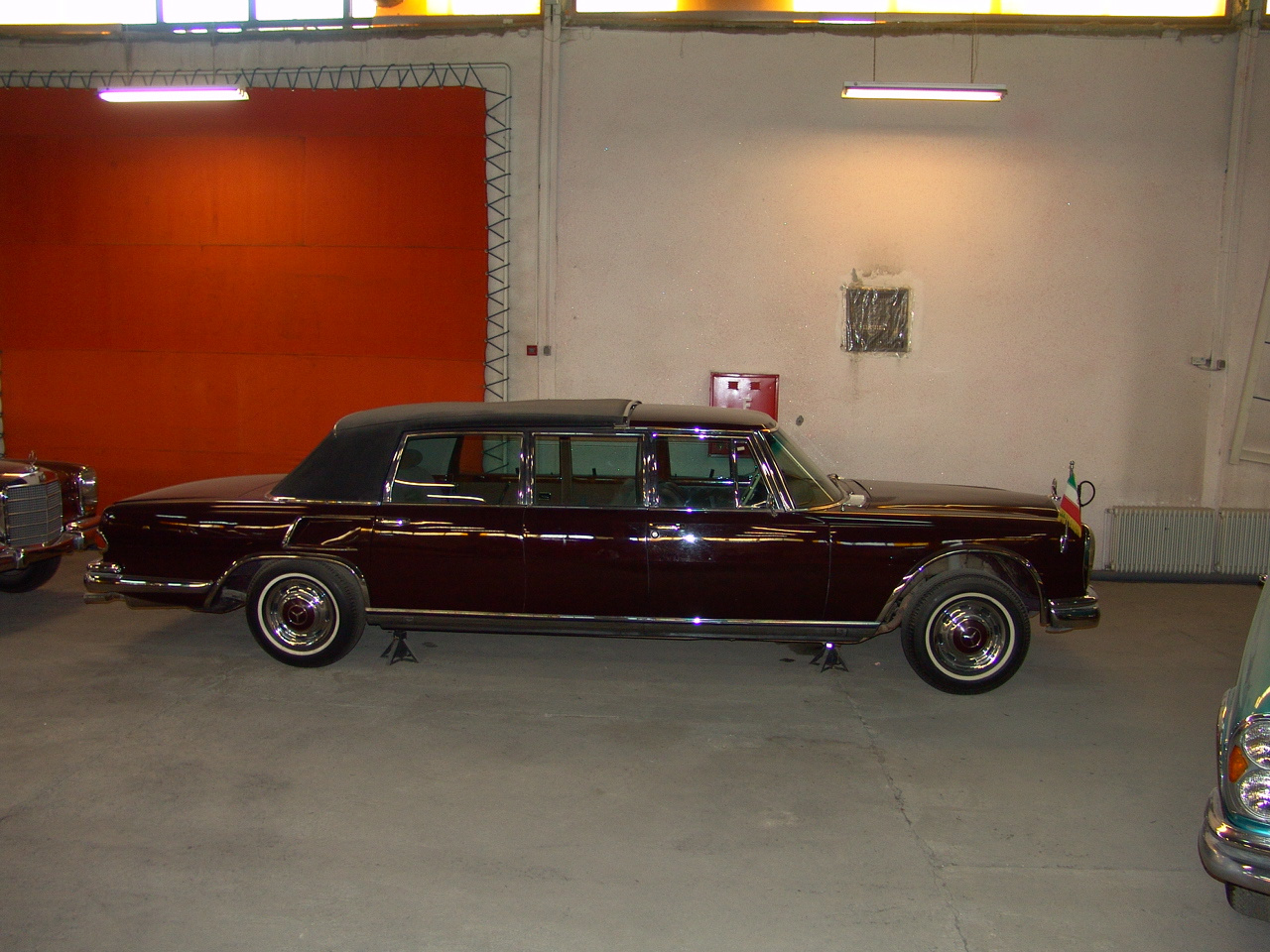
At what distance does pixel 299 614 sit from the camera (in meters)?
5.17

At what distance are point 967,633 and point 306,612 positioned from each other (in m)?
3.68

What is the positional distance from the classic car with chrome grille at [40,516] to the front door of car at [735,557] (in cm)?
438

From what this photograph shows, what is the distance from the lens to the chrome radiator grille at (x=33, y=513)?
6.08 metres

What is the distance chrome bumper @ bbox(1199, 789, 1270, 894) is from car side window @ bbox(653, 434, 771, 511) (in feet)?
8.52

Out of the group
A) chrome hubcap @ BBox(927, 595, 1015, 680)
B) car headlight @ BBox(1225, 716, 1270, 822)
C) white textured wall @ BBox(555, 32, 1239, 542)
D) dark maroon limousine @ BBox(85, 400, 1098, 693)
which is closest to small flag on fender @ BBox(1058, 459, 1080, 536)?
dark maroon limousine @ BBox(85, 400, 1098, 693)

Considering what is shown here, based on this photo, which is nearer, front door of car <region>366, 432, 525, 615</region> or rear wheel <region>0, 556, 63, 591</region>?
front door of car <region>366, 432, 525, 615</region>

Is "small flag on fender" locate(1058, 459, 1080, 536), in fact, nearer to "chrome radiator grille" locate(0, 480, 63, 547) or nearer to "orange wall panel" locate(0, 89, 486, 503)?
"orange wall panel" locate(0, 89, 486, 503)

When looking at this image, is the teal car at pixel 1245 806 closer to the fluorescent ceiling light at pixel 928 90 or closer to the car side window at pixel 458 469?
the car side window at pixel 458 469

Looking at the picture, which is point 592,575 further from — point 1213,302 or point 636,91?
point 1213,302

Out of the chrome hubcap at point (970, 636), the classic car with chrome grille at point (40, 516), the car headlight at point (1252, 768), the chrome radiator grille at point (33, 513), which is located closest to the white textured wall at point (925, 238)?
the chrome hubcap at point (970, 636)

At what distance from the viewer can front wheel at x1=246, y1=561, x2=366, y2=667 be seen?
515 cm

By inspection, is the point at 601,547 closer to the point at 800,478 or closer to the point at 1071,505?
the point at 800,478

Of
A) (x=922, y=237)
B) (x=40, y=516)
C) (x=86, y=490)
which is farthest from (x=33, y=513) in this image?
(x=922, y=237)

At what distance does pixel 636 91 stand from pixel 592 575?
4.92 meters
